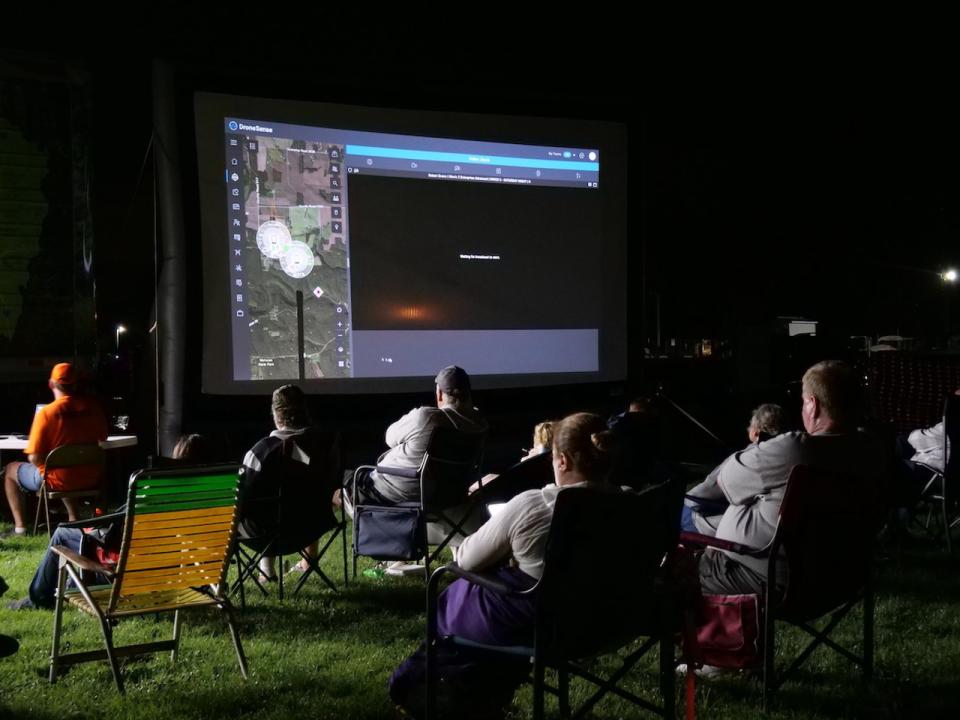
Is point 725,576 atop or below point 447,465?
below

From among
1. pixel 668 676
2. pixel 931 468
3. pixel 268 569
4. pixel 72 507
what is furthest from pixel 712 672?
pixel 72 507

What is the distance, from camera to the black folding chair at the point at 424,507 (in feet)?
15.5

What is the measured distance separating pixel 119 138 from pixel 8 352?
297 cm

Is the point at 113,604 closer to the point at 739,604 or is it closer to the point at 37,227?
the point at 739,604

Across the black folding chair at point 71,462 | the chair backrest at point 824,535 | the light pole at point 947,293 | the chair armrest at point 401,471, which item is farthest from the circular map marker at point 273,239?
the light pole at point 947,293

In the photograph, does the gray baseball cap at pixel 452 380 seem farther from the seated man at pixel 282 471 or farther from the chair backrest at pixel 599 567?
the chair backrest at pixel 599 567

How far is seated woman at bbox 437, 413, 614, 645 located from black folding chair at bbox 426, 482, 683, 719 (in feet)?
0.16

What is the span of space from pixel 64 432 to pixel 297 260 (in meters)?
2.05

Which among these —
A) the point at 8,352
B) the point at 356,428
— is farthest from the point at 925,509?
the point at 8,352

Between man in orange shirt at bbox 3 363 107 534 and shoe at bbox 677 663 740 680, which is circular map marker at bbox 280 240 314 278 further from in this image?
shoe at bbox 677 663 740 680

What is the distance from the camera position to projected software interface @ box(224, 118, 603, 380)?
708 cm

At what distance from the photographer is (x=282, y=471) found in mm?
4477

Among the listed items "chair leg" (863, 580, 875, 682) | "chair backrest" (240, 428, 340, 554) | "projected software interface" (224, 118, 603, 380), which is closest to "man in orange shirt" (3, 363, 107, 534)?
"projected software interface" (224, 118, 603, 380)

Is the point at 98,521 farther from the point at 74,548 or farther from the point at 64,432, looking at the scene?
the point at 64,432
